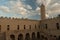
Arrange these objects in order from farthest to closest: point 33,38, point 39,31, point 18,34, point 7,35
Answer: point 39,31, point 33,38, point 18,34, point 7,35

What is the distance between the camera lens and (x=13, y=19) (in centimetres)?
3597

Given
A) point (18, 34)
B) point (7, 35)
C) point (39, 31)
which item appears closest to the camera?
point (7, 35)

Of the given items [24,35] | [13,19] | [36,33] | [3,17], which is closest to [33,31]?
[36,33]

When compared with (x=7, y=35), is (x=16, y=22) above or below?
above

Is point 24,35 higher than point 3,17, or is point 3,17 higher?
point 3,17

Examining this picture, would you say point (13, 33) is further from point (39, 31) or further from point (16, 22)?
point (39, 31)

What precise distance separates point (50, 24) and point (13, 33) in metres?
11.6

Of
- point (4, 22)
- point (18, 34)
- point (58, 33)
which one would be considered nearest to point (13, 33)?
point (18, 34)

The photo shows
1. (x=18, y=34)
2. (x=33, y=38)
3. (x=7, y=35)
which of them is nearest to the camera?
(x=7, y=35)

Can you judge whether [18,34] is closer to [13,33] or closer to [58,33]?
[13,33]

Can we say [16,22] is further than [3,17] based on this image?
Yes

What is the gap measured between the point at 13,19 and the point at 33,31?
265 inches

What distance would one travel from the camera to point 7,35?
101ft

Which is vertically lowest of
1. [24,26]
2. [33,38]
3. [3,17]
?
[33,38]
